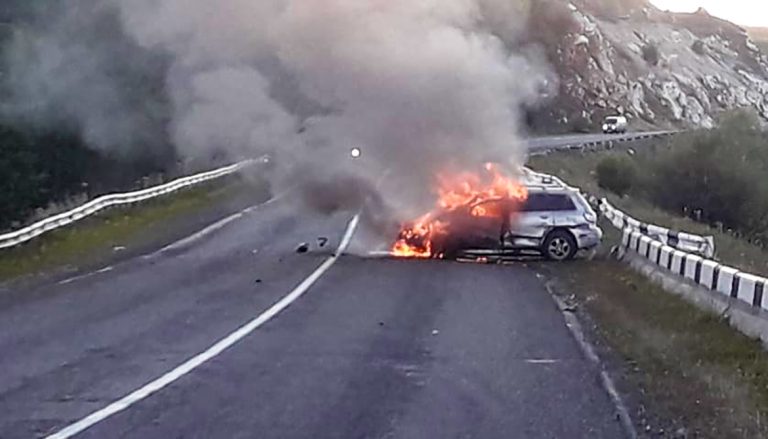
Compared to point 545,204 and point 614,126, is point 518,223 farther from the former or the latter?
point 614,126

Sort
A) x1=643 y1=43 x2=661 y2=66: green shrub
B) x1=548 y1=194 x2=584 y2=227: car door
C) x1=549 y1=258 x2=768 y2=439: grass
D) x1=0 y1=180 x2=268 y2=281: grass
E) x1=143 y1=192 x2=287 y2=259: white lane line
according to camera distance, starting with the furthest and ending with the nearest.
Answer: x1=643 y1=43 x2=661 y2=66: green shrub → x1=143 y1=192 x2=287 y2=259: white lane line → x1=548 y1=194 x2=584 y2=227: car door → x1=0 y1=180 x2=268 y2=281: grass → x1=549 y1=258 x2=768 y2=439: grass

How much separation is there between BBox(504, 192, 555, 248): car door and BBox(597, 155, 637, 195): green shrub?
33.6m

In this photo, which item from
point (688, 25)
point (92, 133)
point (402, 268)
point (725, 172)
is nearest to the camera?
point (402, 268)

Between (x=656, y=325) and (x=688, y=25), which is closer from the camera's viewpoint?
(x=656, y=325)

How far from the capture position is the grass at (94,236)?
28.3 meters

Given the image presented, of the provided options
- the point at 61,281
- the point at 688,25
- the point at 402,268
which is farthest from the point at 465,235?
the point at 688,25

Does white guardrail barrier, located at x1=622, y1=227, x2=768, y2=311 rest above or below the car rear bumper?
above

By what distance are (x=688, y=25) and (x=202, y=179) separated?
131m

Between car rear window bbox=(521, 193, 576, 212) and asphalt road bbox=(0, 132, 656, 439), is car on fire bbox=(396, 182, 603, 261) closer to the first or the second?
car rear window bbox=(521, 193, 576, 212)

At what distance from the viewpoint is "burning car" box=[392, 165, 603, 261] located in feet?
97.3

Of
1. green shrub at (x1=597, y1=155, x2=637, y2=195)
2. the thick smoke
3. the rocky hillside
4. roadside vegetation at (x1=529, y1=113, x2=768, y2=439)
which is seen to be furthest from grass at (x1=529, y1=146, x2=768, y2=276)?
the rocky hillside

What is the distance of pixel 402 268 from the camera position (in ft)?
92.6

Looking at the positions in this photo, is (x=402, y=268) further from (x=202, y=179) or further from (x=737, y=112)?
(x=737, y=112)

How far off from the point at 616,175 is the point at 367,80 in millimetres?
35175
